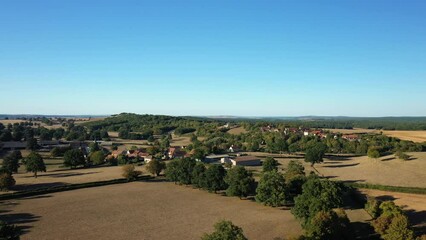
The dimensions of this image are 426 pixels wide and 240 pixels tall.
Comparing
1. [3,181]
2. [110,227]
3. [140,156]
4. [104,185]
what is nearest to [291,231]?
[110,227]

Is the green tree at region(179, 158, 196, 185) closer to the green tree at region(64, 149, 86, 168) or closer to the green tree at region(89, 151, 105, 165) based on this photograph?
the green tree at region(64, 149, 86, 168)

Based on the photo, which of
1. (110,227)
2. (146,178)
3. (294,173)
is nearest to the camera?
(110,227)

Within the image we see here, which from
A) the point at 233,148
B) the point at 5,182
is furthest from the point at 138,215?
the point at 233,148

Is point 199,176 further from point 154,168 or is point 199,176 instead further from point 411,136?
point 411,136

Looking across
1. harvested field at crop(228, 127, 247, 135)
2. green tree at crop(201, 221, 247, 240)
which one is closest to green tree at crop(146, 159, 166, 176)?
green tree at crop(201, 221, 247, 240)

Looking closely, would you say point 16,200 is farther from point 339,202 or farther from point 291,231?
point 339,202
